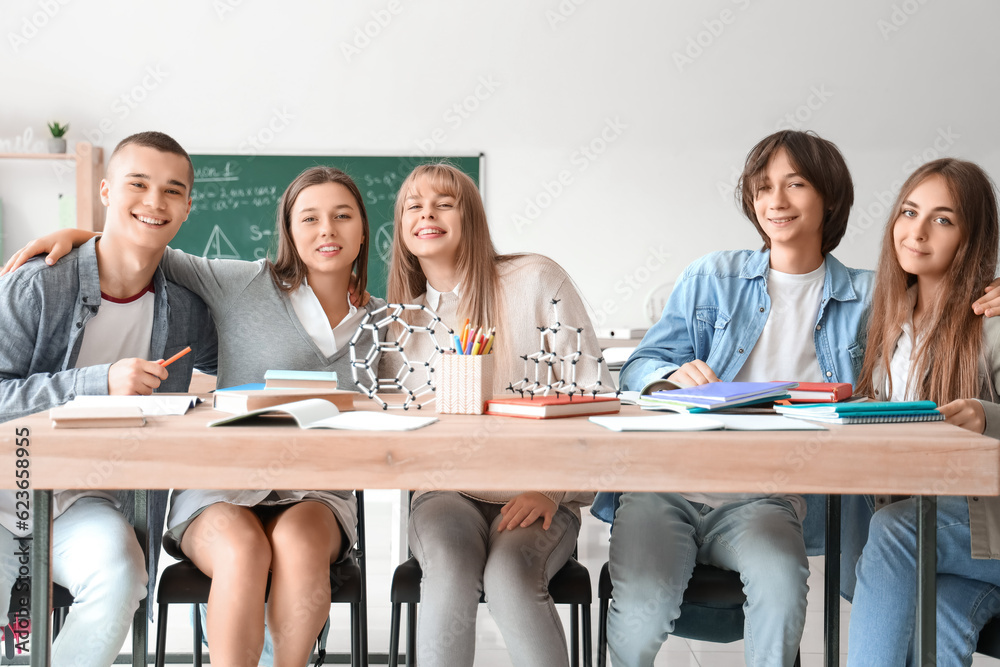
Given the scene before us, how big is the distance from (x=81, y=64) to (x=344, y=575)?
4.18 m

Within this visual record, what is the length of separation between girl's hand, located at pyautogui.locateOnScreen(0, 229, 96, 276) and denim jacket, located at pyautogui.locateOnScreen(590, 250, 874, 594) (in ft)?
3.93

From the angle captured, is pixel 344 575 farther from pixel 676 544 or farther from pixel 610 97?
pixel 610 97

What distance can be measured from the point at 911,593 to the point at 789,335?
643 mm

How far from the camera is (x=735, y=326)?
182 cm

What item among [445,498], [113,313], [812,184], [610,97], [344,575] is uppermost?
[610,97]

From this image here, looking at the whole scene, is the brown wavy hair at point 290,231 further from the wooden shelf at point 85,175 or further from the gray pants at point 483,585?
the wooden shelf at point 85,175

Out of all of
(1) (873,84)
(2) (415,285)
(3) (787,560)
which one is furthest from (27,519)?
(1) (873,84)

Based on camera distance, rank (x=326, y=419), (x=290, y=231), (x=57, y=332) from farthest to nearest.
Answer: (x=290, y=231) < (x=57, y=332) < (x=326, y=419)

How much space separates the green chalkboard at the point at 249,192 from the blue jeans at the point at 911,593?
3543mm

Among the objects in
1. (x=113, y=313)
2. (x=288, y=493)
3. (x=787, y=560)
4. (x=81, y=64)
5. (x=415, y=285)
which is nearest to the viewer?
(x=787, y=560)

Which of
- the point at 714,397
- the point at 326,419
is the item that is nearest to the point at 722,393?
the point at 714,397

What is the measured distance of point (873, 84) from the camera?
460 cm

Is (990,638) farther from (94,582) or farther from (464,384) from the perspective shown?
(94,582)

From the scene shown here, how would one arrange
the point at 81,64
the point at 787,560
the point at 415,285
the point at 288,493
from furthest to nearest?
the point at 81,64 → the point at 415,285 → the point at 288,493 → the point at 787,560
